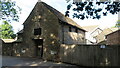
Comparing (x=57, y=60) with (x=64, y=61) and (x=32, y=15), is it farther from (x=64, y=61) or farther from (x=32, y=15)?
(x=32, y=15)

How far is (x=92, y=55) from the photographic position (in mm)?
11219

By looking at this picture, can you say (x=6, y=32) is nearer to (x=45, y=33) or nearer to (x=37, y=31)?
(x=37, y=31)

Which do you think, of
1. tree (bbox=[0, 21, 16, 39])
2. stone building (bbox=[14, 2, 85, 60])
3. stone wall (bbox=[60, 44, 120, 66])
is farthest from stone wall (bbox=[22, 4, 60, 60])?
tree (bbox=[0, 21, 16, 39])

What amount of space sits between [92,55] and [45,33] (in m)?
9.22

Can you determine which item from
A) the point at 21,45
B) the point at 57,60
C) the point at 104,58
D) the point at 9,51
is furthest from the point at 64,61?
the point at 9,51

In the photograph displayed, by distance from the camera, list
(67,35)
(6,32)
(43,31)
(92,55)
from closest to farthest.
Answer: (92,55), (43,31), (67,35), (6,32)

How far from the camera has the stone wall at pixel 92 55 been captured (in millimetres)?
9823

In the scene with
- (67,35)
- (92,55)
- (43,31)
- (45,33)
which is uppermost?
(43,31)

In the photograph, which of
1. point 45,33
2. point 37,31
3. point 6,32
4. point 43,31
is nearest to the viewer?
point 45,33

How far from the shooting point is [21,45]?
21.3m

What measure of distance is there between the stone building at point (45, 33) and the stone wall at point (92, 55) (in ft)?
9.39

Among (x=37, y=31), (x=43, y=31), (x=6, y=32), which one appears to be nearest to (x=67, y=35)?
(x=43, y=31)

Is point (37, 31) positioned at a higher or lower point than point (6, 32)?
lower

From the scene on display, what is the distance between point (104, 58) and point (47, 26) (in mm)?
10479
